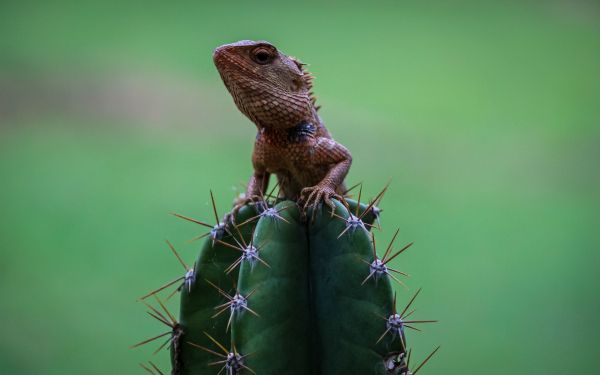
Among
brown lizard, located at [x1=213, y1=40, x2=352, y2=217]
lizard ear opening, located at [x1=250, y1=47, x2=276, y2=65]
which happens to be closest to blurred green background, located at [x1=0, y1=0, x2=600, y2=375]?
brown lizard, located at [x1=213, y1=40, x2=352, y2=217]

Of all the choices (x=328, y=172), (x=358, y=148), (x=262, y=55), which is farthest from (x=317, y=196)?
(x=358, y=148)

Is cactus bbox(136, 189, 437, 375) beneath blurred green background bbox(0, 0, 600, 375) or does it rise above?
above

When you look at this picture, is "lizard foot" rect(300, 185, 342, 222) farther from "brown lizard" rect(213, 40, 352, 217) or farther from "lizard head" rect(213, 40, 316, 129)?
"lizard head" rect(213, 40, 316, 129)

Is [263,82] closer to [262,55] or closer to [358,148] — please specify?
[262,55]

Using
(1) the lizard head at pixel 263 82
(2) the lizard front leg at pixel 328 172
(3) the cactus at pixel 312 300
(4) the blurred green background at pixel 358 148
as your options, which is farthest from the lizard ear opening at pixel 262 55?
(4) the blurred green background at pixel 358 148

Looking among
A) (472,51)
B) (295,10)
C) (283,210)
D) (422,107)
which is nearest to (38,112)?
(295,10)

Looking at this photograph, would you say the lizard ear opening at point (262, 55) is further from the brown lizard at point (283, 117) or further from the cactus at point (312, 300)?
the cactus at point (312, 300)
